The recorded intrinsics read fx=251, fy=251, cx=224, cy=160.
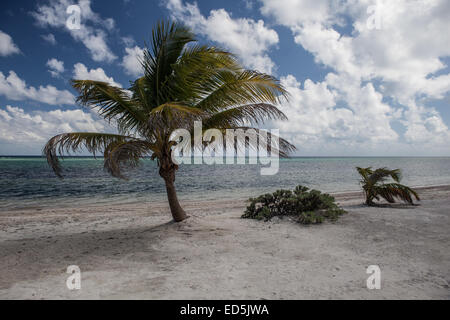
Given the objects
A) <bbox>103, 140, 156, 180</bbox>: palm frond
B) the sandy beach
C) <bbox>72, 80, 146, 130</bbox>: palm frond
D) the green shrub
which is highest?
<bbox>72, 80, 146, 130</bbox>: palm frond

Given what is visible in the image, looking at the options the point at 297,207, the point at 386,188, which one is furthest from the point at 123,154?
the point at 386,188

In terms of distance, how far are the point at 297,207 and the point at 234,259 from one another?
3914 millimetres

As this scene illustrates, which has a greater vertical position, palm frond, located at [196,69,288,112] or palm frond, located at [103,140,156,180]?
palm frond, located at [196,69,288,112]

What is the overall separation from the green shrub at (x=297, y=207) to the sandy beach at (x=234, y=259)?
497 mm

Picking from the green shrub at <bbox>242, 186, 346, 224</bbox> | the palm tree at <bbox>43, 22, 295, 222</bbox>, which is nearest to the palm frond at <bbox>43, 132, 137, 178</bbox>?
the palm tree at <bbox>43, 22, 295, 222</bbox>

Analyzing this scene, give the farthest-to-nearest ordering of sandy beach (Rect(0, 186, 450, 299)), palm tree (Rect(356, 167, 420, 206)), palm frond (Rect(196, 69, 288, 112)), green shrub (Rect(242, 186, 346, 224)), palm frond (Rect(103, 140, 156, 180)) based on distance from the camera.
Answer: palm tree (Rect(356, 167, 420, 206))
green shrub (Rect(242, 186, 346, 224))
palm frond (Rect(196, 69, 288, 112))
palm frond (Rect(103, 140, 156, 180))
sandy beach (Rect(0, 186, 450, 299))

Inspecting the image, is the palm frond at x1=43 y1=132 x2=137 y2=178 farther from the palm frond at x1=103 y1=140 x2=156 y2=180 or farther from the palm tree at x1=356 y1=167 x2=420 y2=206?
the palm tree at x1=356 y1=167 x2=420 y2=206

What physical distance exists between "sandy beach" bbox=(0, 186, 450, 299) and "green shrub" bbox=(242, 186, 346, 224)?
497 millimetres

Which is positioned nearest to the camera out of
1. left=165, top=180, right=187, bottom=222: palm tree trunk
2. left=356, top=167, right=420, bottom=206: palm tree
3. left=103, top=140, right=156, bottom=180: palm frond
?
left=103, top=140, right=156, bottom=180: palm frond

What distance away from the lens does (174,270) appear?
13.5 feet

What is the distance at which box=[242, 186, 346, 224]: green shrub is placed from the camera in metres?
7.52

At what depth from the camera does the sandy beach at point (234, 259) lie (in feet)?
10.9

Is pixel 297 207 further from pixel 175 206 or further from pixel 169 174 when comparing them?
pixel 169 174
